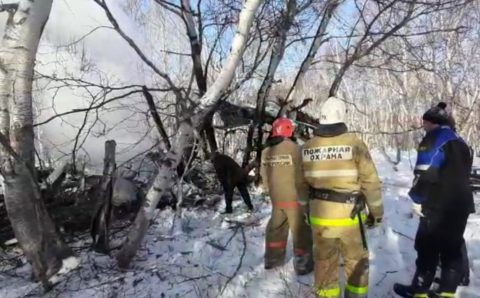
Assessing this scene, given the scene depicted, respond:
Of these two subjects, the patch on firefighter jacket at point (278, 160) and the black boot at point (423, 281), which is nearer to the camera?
the black boot at point (423, 281)

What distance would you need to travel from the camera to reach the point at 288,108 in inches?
359

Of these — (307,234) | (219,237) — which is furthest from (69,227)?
(307,234)

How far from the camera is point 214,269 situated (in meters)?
4.99

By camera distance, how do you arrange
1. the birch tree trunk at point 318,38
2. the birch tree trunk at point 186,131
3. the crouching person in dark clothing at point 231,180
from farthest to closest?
1. the birch tree trunk at point 318,38
2. the crouching person in dark clothing at point 231,180
3. the birch tree trunk at point 186,131

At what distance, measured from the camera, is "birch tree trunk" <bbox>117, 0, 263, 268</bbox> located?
502 centimetres

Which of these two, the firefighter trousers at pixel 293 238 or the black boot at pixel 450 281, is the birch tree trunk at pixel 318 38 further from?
the black boot at pixel 450 281

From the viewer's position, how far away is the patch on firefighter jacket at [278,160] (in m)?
4.96

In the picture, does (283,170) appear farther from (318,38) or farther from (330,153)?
(318,38)

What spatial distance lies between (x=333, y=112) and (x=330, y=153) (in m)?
0.32

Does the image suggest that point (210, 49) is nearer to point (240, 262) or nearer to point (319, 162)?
point (240, 262)

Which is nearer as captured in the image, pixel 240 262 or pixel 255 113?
pixel 240 262

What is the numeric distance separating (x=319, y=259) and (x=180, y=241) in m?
2.60

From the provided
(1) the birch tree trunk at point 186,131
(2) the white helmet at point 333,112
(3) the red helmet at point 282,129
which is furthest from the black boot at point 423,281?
(1) the birch tree trunk at point 186,131

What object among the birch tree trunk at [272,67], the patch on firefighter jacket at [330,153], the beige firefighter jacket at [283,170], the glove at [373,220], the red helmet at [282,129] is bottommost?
the glove at [373,220]
